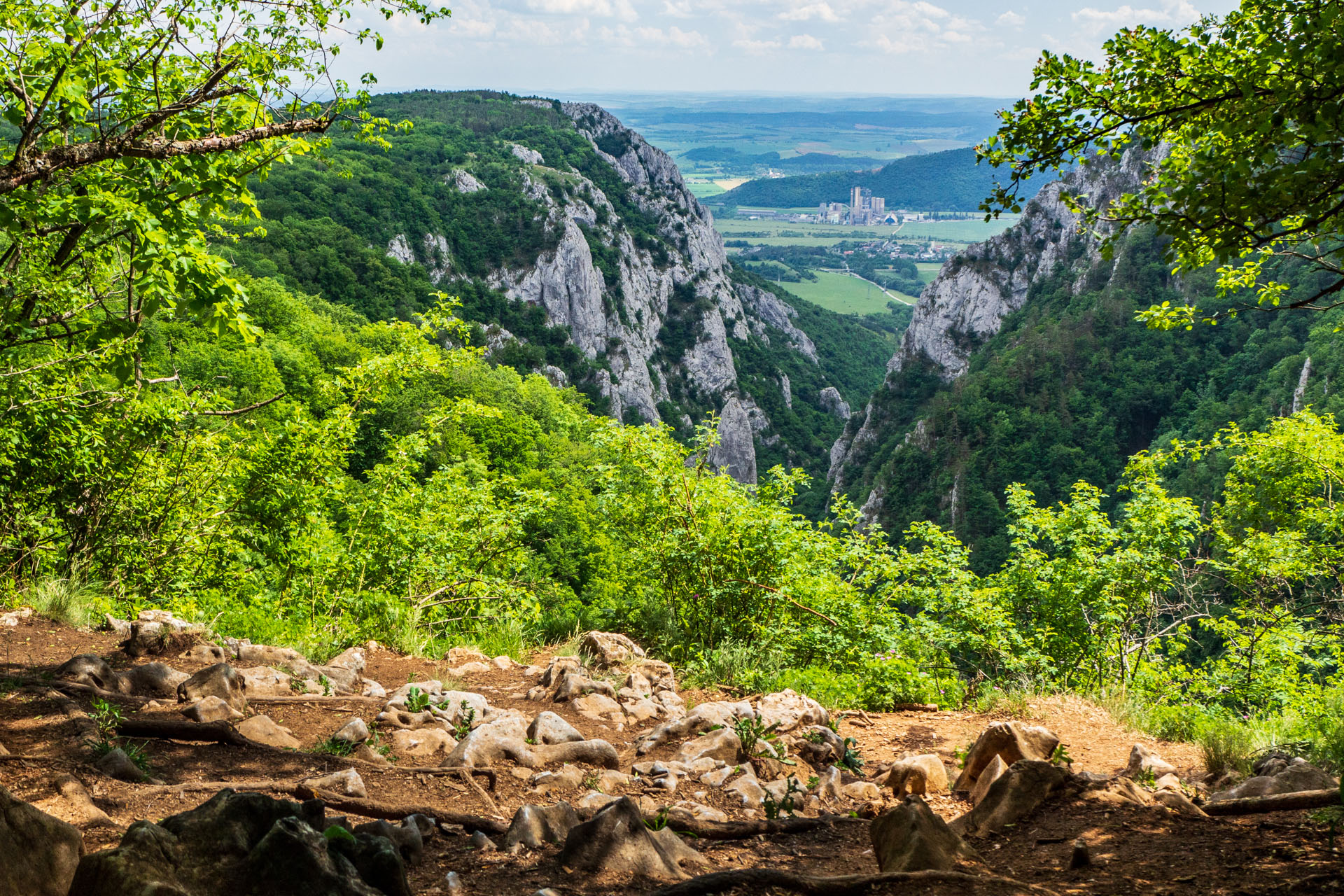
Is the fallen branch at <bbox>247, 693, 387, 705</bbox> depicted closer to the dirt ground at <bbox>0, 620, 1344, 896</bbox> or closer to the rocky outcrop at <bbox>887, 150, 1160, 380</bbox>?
the dirt ground at <bbox>0, 620, 1344, 896</bbox>

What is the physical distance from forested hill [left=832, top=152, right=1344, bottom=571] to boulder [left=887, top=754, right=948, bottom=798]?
68245 millimetres

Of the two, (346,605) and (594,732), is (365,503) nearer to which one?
(346,605)

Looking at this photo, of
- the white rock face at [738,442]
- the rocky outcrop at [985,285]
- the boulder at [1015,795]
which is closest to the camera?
the boulder at [1015,795]

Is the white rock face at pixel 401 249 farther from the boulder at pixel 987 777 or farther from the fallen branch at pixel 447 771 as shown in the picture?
the boulder at pixel 987 777

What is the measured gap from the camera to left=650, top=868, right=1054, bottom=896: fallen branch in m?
3.60

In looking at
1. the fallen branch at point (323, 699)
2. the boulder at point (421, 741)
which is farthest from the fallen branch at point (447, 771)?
the fallen branch at point (323, 699)

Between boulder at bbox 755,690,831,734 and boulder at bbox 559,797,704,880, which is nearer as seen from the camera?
boulder at bbox 559,797,704,880

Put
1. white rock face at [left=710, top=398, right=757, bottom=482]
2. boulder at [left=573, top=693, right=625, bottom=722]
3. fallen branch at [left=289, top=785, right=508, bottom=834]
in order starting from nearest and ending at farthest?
fallen branch at [left=289, top=785, right=508, bottom=834]
boulder at [left=573, top=693, right=625, bottom=722]
white rock face at [left=710, top=398, right=757, bottom=482]

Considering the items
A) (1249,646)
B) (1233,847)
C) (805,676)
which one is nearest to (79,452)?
(805,676)

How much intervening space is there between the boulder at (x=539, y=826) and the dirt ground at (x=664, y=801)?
11cm

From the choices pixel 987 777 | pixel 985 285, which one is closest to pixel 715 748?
pixel 987 777

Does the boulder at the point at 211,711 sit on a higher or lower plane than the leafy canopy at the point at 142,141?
lower

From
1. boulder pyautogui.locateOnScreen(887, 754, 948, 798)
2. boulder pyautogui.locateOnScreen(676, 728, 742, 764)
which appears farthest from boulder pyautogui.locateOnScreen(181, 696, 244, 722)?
boulder pyautogui.locateOnScreen(887, 754, 948, 798)

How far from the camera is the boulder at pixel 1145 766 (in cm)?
563
